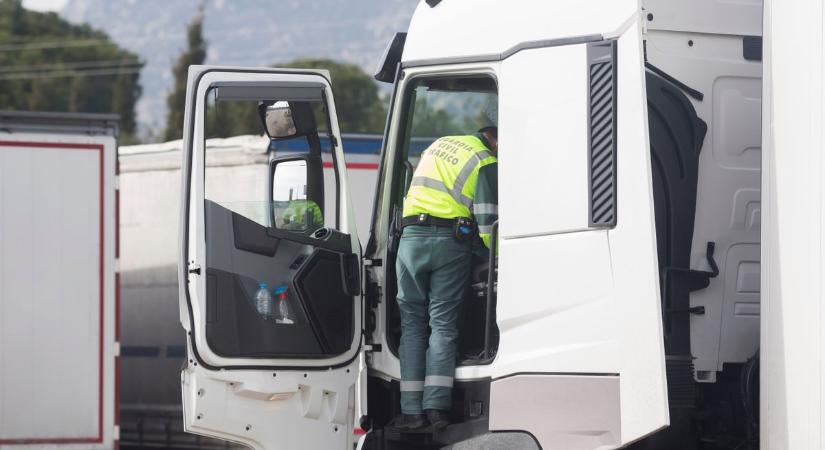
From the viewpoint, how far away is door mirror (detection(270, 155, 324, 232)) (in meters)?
5.75

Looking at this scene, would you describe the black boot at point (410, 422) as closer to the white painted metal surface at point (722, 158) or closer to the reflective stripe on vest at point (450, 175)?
the reflective stripe on vest at point (450, 175)

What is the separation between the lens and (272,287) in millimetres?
5656

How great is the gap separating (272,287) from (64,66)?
5072 cm

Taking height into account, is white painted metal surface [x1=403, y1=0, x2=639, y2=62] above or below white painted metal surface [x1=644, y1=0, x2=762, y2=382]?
above

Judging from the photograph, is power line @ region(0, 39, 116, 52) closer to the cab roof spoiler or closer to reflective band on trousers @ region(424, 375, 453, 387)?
the cab roof spoiler

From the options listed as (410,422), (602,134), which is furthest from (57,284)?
(602,134)

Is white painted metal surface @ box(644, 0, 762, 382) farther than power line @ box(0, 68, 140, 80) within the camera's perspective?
No

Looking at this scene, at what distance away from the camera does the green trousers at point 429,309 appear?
5281 millimetres

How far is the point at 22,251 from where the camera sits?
1014 centimetres

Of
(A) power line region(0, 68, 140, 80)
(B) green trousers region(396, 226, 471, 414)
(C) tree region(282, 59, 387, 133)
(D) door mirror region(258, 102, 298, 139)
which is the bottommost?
(B) green trousers region(396, 226, 471, 414)

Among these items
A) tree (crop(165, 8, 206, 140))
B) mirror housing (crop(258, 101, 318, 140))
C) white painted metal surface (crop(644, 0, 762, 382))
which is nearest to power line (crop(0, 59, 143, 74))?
tree (crop(165, 8, 206, 140))

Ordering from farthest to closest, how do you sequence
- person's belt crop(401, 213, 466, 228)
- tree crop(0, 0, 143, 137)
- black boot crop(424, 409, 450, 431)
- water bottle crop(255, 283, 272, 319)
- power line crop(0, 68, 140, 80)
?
tree crop(0, 0, 143, 137) → power line crop(0, 68, 140, 80) → water bottle crop(255, 283, 272, 319) → person's belt crop(401, 213, 466, 228) → black boot crop(424, 409, 450, 431)

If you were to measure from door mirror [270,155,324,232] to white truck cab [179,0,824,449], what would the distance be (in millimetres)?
11

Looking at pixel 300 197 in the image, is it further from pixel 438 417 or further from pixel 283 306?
pixel 438 417
